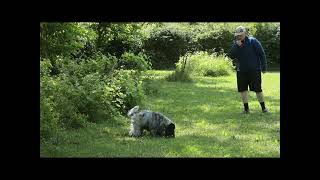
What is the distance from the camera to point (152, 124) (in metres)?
7.22

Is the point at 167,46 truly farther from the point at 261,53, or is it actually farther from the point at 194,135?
the point at 194,135

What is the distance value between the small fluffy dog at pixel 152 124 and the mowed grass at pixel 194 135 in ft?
0.36

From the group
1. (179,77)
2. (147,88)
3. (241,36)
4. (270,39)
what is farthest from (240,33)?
(270,39)

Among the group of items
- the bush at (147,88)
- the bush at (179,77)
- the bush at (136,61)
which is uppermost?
the bush at (136,61)

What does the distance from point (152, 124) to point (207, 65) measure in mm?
10055

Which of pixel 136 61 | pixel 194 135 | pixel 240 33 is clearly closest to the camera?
pixel 194 135

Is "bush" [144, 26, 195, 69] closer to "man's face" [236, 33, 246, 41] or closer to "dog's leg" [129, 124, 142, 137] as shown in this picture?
"man's face" [236, 33, 246, 41]

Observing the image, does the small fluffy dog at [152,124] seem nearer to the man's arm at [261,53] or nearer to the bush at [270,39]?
the man's arm at [261,53]

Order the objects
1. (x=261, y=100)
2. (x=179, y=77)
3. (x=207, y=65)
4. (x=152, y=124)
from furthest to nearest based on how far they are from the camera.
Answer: (x=207, y=65)
(x=179, y=77)
(x=261, y=100)
(x=152, y=124)

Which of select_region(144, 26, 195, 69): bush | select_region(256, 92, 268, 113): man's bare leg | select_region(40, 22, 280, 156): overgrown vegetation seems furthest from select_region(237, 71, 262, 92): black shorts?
select_region(144, 26, 195, 69): bush

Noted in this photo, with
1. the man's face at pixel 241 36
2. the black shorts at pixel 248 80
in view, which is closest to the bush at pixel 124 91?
the black shorts at pixel 248 80

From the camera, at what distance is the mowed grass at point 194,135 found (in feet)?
21.4
